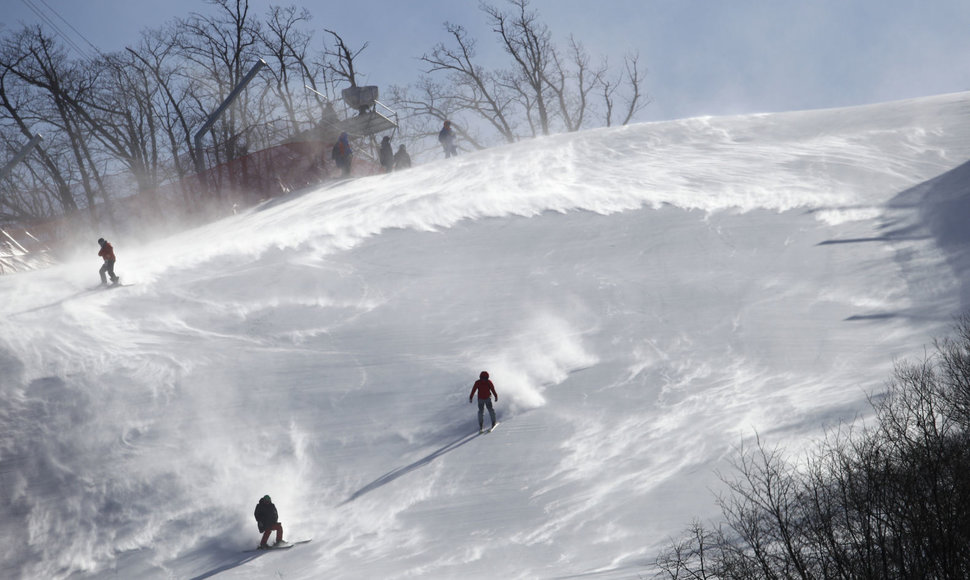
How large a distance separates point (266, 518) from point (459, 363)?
5.96 metres

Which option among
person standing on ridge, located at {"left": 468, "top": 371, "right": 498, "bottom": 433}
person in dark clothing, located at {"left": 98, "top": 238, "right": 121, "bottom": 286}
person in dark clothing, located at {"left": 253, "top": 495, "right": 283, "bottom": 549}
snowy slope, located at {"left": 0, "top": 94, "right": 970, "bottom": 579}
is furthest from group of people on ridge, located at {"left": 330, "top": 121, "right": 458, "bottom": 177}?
person in dark clothing, located at {"left": 253, "top": 495, "right": 283, "bottom": 549}

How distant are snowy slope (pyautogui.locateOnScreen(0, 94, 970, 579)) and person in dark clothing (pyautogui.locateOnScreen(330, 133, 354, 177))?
549 centimetres

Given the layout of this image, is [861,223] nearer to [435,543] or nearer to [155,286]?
[435,543]

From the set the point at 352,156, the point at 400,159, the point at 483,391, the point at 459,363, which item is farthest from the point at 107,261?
the point at 400,159

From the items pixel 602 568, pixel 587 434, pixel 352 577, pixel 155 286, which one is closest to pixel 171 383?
pixel 155 286

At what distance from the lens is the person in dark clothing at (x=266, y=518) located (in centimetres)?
1234

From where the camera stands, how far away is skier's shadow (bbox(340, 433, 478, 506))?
13.8m

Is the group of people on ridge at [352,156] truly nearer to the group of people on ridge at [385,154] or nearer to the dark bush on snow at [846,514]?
the group of people on ridge at [385,154]

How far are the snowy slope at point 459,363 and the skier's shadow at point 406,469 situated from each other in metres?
0.06

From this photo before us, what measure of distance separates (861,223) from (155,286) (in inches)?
790

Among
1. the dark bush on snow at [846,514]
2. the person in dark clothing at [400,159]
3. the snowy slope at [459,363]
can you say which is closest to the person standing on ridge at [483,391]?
the snowy slope at [459,363]

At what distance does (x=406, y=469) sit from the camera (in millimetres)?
Answer: 14211

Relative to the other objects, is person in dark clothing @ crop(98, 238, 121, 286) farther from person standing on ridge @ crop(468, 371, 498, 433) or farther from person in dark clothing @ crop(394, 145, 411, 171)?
person in dark clothing @ crop(394, 145, 411, 171)

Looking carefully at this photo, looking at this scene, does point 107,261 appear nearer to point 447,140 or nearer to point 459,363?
point 459,363
